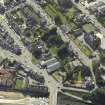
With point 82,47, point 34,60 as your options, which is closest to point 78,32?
point 82,47

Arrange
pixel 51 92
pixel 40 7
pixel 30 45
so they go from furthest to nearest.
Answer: pixel 40 7, pixel 30 45, pixel 51 92

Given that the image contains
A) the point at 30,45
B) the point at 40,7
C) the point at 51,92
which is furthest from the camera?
the point at 40,7

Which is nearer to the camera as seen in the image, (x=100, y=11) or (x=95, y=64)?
(x=95, y=64)

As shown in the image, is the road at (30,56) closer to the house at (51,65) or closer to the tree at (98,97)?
the house at (51,65)

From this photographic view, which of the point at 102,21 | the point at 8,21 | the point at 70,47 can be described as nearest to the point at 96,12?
the point at 102,21

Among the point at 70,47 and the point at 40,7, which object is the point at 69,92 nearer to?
the point at 70,47

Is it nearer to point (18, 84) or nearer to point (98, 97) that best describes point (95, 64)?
point (98, 97)

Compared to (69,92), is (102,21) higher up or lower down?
higher up

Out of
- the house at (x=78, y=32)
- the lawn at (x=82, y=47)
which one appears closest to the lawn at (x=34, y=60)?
the lawn at (x=82, y=47)
